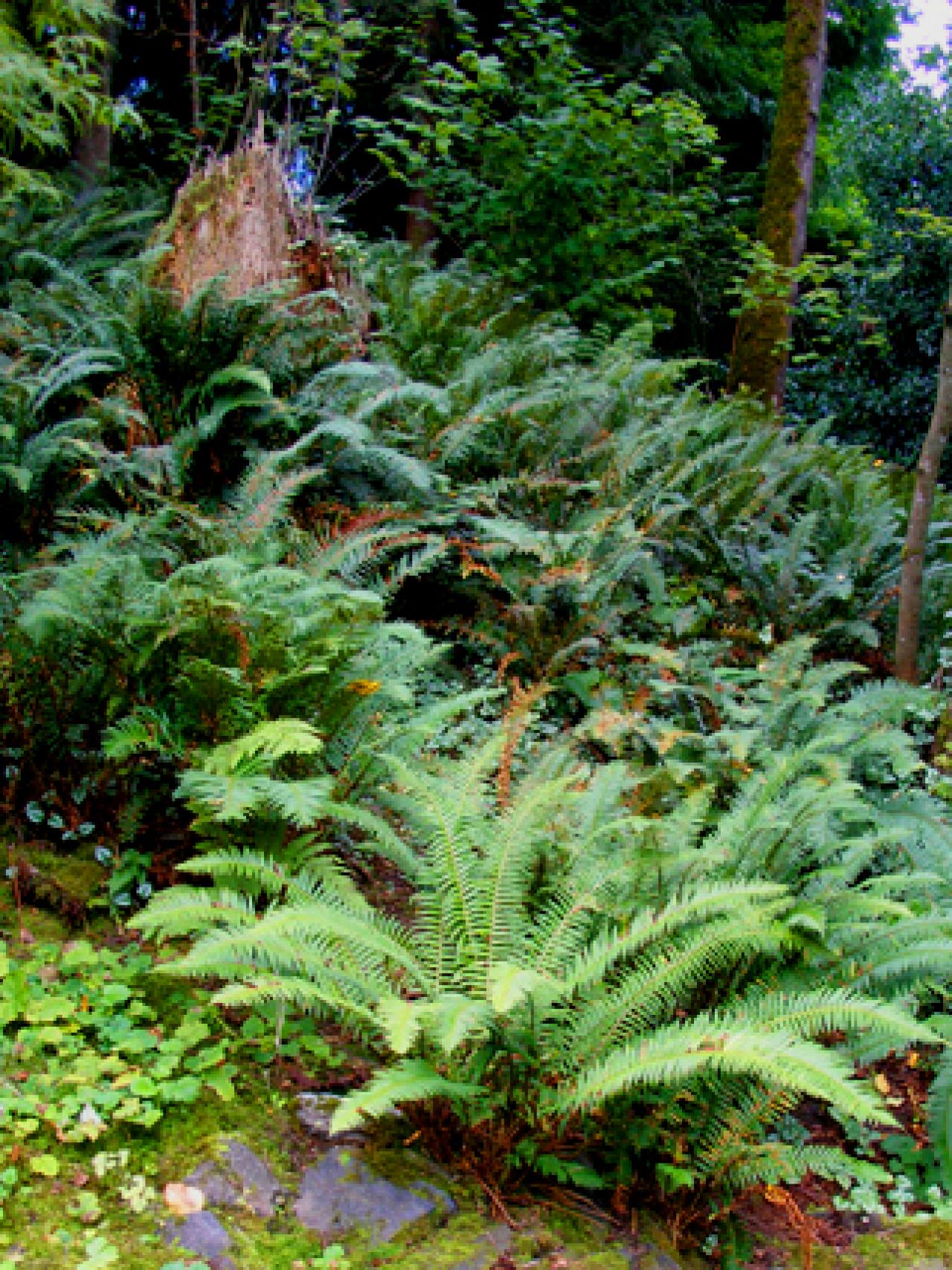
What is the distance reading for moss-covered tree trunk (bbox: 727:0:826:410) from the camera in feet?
32.3

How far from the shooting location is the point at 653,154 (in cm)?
987

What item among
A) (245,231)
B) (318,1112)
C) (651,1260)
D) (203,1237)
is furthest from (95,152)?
(651,1260)

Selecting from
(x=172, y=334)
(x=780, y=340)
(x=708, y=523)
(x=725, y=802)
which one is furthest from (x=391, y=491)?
(x=780, y=340)

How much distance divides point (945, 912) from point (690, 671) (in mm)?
1813

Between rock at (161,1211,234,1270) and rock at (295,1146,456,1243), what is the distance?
0.19m

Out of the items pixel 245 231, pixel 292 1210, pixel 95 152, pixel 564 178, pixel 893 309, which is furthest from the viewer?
pixel 893 309

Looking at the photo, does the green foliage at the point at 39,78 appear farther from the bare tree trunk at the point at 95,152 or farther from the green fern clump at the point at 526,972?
the green fern clump at the point at 526,972

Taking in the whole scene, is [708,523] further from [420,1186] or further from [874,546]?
[420,1186]

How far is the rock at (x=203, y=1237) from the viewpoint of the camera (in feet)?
7.47

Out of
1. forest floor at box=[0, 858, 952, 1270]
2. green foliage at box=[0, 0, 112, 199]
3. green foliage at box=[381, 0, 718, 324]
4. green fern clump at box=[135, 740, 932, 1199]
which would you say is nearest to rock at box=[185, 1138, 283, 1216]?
forest floor at box=[0, 858, 952, 1270]

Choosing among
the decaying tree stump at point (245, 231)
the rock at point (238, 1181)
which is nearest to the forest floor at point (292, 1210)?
the rock at point (238, 1181)

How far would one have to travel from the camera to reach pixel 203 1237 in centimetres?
231

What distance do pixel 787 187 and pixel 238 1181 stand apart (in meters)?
9.81

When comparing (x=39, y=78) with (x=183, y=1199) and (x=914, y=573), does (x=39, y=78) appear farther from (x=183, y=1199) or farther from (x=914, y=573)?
(x=183, y=1199)
